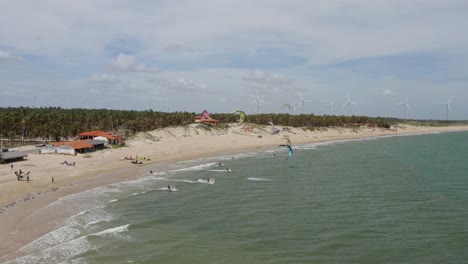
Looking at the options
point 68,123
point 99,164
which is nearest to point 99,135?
point 68,123

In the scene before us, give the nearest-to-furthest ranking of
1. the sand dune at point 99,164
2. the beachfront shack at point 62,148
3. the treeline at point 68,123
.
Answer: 1. the sand dune at point 99,164
2. the beachfront shack at point 62,148
3. the treeline at point 68,123

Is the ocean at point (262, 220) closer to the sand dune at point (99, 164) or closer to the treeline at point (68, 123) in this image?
the sand dune at point (99, 164)

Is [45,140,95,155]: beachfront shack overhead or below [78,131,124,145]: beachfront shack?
below

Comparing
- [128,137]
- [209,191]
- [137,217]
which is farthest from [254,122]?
[137,217]

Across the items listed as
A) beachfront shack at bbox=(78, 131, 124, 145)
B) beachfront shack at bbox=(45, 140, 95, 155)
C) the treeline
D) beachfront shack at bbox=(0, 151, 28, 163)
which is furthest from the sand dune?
the treeline

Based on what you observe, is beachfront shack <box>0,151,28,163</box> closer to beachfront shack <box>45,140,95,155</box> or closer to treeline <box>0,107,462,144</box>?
beachfront shack <box>45,140,95,155</box>

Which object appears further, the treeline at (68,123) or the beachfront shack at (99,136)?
the treeline at (68,123)

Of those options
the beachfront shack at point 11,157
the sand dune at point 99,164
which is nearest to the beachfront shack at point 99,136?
the sand dune at point 99,164

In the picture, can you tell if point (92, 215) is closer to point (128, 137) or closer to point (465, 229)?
point (465, 229)
